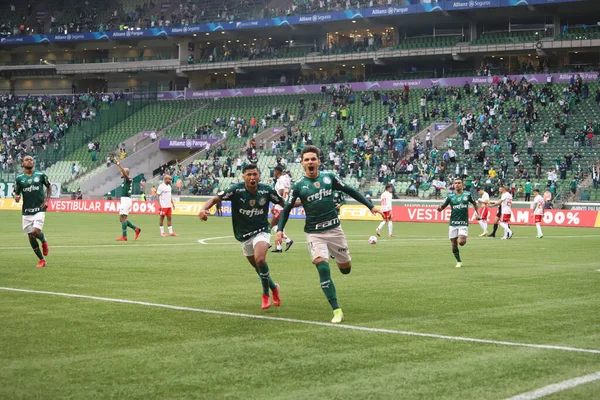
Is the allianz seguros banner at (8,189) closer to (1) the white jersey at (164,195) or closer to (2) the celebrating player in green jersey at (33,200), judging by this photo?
(1) the white jersey at (164,195)

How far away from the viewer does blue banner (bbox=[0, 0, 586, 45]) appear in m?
67.8

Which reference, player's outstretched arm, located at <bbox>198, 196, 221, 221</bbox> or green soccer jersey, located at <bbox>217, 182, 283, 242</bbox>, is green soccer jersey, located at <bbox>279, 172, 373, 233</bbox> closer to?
green soccer jersey, located at <bbox>217, 182, 283, 242</bbox>

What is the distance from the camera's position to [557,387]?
23.6 ft

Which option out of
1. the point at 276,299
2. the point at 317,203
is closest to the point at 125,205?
the point at 276,299

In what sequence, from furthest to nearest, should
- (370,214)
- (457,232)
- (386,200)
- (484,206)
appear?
1. (370,214)
2. (386,200)
3. (484,206)
4. (457,232)

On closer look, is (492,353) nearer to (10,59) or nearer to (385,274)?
(385,274)

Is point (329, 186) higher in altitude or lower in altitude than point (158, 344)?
higher

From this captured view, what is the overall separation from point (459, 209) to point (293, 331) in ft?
37.2

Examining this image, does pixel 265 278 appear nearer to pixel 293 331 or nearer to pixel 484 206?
pixel 293 331

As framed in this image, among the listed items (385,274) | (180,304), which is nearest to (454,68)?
(385,274)

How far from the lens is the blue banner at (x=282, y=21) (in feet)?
222

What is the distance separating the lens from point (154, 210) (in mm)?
56188

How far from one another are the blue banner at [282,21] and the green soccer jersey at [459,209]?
1917 inches

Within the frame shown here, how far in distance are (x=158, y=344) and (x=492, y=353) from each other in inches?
144
